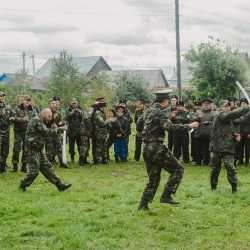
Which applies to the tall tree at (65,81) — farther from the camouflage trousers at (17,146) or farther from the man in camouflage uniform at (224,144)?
the man in camouflage uniform at (224,144)

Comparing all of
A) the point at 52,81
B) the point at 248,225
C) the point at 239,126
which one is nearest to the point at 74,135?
the point at 239,126

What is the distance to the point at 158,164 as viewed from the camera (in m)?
7.59

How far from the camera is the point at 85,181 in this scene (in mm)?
10773

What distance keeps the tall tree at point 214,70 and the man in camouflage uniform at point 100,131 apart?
1587cm

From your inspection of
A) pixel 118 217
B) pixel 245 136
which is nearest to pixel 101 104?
pixel 245 136

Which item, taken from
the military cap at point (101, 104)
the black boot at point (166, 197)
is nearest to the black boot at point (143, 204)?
the black boot at point (166, 197)

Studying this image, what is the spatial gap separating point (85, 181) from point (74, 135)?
10.4ft

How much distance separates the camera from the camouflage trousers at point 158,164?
7.45 metres

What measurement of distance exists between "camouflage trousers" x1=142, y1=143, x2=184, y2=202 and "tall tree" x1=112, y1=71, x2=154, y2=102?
90.2 feet

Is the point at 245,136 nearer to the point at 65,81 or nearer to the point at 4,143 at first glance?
the point at 4,143

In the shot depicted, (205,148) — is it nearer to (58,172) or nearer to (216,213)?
(58,172)

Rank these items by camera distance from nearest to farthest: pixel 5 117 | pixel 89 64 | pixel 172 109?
pixel 5 117 → pixel 172 109 → pixel 89 64

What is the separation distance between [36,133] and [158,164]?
2.94m

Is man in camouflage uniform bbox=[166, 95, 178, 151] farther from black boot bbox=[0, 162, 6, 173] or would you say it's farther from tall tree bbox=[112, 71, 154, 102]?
tall tree bbox=[112, 71, 154, 102]
